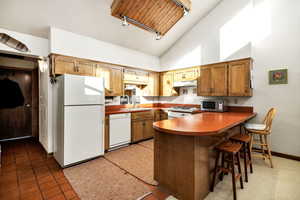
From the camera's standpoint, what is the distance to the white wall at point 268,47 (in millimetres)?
2877

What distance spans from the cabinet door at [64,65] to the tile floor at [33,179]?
6.24 ft

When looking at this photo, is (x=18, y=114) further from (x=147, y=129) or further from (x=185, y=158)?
(x=185, y=158)

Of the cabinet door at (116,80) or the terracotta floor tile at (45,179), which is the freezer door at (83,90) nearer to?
the cabinet door at (116,80)

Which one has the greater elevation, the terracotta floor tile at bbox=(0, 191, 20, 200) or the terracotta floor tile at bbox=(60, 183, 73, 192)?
the terracotta floor tile at bbox=(60, 183, 73, 192)

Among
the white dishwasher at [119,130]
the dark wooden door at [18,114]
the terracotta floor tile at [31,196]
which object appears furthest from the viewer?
the dark wooden door at [18,114]

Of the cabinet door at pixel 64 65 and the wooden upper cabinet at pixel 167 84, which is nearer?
the cabinet door at pixel 64 65

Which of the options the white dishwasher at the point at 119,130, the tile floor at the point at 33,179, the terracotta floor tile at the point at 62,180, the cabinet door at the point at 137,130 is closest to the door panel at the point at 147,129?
the cabinet door at the point at 137,130

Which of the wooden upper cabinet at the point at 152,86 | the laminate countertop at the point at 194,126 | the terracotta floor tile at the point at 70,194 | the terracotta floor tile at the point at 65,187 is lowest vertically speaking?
the terracotta floor tile at the point at 70,194

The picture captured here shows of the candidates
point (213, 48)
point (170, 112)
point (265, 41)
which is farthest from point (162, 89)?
point (265, 41)

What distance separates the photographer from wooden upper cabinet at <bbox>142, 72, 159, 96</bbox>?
4789mm

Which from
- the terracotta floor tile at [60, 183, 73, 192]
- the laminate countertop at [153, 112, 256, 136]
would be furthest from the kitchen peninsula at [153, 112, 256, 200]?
the terracotta floor tile at [60, 183, 73, 192]

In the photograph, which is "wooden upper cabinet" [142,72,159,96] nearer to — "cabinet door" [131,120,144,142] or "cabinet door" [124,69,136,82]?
"cabinet door" [124,69,136,82]

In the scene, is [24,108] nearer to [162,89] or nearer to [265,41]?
[162,89]

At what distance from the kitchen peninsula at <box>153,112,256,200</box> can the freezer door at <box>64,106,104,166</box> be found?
5.00ft
